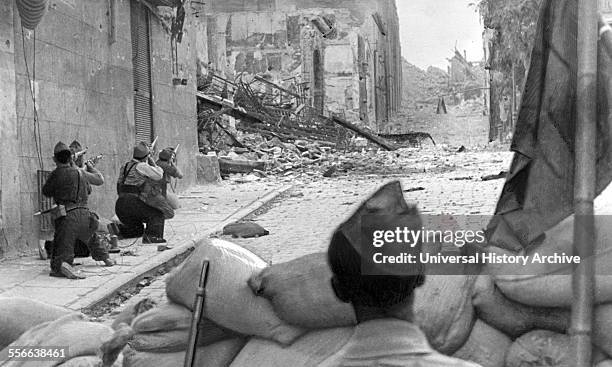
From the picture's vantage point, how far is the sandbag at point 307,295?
2.29 meters

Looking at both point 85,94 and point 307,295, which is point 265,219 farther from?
point 307,295

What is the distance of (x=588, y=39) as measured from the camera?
1940 millimetres

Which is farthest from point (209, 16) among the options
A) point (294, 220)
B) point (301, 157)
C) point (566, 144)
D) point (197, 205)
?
point (566, 144)

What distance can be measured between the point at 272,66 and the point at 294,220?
22.2 m

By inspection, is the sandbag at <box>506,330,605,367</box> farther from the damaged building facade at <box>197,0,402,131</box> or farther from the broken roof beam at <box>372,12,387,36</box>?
the broken roof beam at <box>372,12,387,36</box>

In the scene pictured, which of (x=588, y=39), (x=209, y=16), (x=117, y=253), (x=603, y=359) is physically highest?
(x=209, y=16)

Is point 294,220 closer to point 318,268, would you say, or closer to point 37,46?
point 37,46

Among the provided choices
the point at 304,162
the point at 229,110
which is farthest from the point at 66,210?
the point at 229,110

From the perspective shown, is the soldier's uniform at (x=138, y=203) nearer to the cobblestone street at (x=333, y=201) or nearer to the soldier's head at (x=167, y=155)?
the soldier's head at (x=167, y=155)

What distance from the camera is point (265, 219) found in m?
10.7

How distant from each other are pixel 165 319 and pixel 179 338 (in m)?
0.07

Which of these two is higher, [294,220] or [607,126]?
[607,126]

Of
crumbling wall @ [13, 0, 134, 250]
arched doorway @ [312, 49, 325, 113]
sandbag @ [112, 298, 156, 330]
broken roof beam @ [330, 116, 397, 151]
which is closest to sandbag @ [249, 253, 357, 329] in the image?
sandbag @ [112, 298, 156, 330]

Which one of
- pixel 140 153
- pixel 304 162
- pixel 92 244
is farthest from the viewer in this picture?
pixel 304 162
